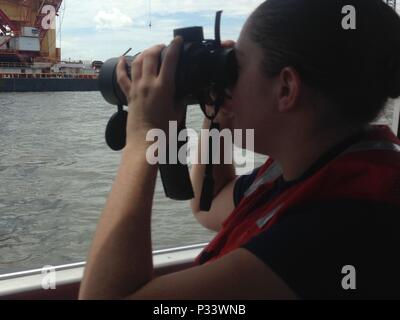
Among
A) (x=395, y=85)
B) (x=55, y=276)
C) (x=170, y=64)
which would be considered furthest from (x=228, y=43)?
(x=55, y=276)

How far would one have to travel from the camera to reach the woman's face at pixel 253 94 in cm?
63

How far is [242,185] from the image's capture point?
0.94 m

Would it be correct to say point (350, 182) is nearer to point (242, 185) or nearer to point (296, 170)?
point (296, 170)

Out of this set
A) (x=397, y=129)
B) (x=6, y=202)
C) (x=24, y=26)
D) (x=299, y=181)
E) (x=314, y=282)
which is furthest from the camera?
Result: (x=24, y=26)

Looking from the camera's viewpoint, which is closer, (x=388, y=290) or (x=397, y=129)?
(x=388, y=290)

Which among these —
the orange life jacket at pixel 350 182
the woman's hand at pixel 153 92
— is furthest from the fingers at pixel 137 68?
the orange life jacket at pixel 350 182

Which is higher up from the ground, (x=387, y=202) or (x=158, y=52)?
(x=158, y=52)

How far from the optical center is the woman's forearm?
59 cm

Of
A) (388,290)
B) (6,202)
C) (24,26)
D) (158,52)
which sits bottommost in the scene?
(6,202)

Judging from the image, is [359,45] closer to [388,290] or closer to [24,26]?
[388,290]

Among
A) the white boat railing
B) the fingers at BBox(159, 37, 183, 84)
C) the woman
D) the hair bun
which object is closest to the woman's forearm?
the woman

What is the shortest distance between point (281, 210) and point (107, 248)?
0.65ft

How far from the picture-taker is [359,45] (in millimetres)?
594

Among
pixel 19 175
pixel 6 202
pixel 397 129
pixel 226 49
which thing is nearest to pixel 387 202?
pixel 226 49
